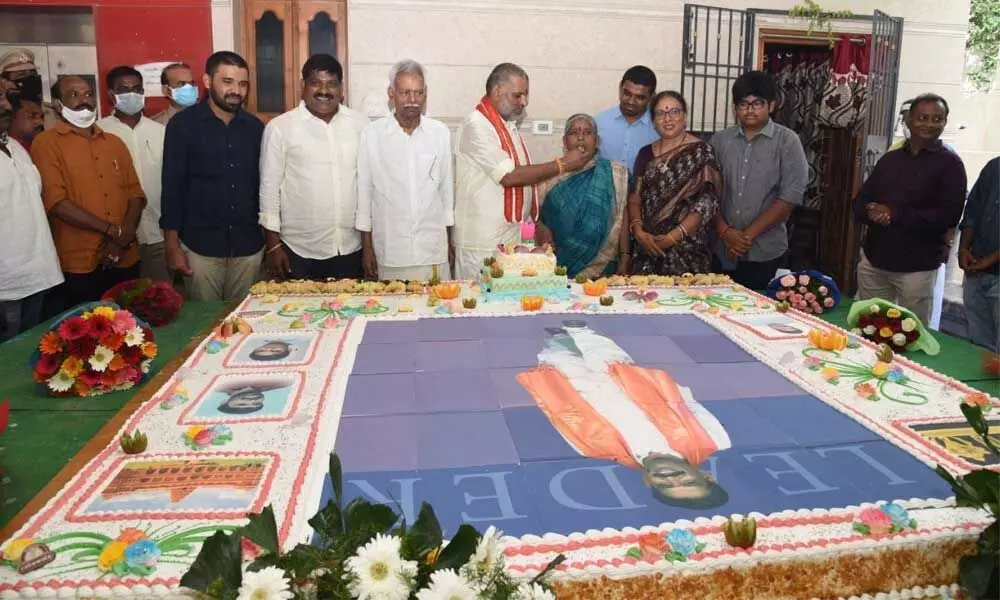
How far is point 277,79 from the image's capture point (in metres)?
5.38

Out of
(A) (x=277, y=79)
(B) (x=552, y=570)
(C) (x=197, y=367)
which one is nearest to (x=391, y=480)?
(B) (x=552, y=570)

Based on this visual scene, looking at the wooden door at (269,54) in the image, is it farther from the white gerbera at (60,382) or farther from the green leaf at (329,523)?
the green leaf at (329,523)

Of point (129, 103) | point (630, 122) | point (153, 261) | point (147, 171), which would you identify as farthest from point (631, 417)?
point (129, 103)

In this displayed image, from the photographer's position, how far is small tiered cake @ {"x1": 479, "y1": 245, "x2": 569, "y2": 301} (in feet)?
10.4

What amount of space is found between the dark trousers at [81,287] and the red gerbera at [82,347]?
169 cm

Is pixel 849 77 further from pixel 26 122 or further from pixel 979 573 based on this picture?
pixel 26 122

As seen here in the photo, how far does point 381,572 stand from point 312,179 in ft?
9.39

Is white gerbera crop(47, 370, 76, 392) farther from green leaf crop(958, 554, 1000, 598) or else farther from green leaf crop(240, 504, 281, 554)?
green leaf crop(958, 554, 1000, 598)

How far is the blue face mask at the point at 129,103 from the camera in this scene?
14.1 feet

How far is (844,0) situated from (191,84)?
500 cm

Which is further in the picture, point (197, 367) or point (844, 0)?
point (844, 0)

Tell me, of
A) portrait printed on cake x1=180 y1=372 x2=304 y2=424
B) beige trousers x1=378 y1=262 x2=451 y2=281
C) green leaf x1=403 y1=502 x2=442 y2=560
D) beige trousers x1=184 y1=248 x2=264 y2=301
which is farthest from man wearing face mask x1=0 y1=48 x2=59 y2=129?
green leaf x1=403 y1=502 x2=442 y2=560

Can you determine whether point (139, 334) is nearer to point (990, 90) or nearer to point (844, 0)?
point (844, 0)

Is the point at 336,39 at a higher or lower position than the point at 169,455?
higher
